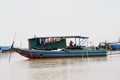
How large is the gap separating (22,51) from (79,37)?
237 inches

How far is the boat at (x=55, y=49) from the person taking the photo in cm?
3334

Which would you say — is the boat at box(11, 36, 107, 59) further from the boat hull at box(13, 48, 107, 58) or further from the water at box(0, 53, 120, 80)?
the water at box(0, 53, 120, 80)

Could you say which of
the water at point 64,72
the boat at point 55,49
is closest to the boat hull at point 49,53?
the boat at point 55,49

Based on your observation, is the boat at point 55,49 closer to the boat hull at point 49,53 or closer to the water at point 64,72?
the boat hull at point 49,53

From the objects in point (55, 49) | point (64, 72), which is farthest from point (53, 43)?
point (64, 72)

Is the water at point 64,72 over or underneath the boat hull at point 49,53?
underneath

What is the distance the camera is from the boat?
33344mm

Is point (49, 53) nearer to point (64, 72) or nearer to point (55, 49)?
point (55, 49)

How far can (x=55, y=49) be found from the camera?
36.0 metres

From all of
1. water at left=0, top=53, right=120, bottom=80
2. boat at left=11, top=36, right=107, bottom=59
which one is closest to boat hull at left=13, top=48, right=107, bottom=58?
boat at left=11, top=36, right=107, bottom=59

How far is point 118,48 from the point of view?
204ft

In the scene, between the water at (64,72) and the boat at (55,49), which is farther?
the boat at (55,49)

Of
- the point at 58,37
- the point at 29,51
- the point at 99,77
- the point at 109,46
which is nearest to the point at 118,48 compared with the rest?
the point at 109,46

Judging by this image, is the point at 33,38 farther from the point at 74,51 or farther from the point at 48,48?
the point at 74,51
